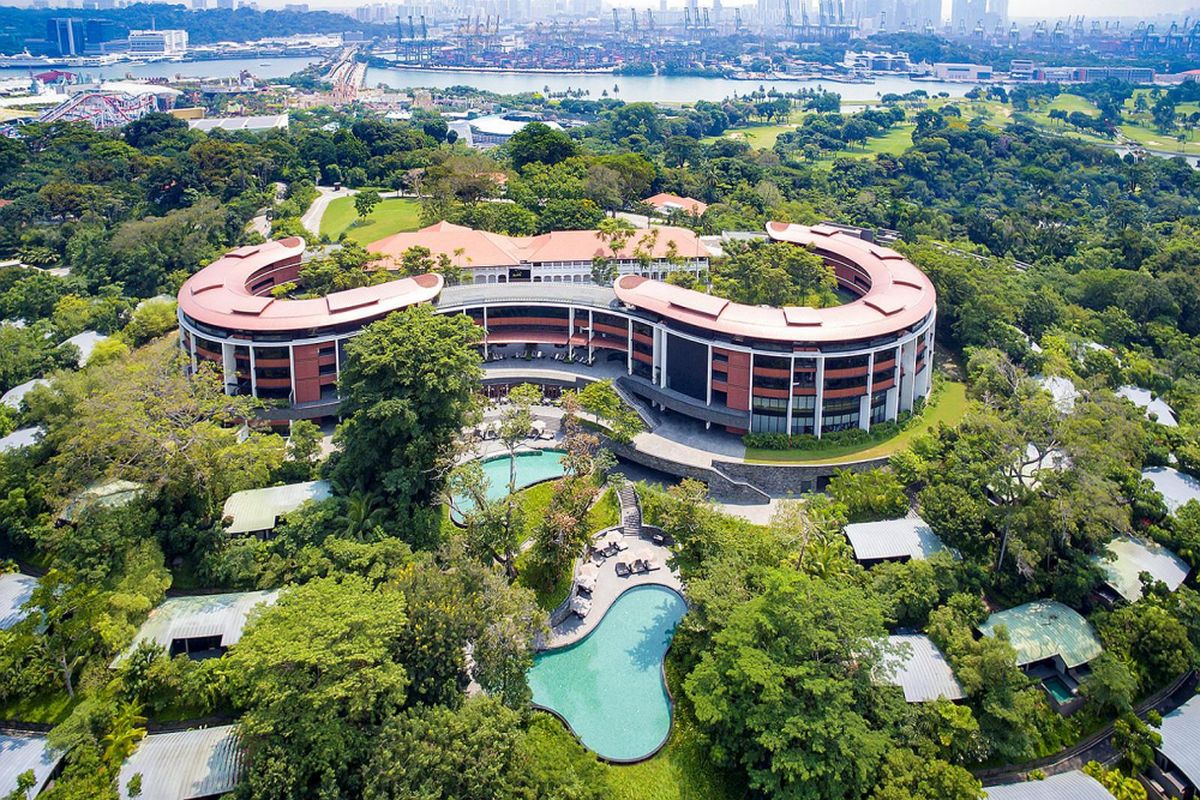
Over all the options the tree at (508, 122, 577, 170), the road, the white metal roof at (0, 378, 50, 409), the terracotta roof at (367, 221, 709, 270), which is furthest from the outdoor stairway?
the tree at (508, 122, 577, 170)

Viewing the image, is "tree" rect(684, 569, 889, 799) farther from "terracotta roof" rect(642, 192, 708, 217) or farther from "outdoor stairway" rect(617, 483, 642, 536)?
"terracotta roof" rect(642, 192, 708, 217)

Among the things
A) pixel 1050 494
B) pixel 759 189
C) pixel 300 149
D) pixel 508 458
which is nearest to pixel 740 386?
pixel 508 458

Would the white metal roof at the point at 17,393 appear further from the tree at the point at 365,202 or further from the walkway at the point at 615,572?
the walkway at the point at 615,572

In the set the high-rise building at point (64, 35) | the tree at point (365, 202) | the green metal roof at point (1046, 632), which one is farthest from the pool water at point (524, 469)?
the high-rise building at point (64, 35)

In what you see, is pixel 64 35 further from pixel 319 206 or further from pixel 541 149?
pixel 541 149

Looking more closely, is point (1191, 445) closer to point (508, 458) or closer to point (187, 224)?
point (508, 458)

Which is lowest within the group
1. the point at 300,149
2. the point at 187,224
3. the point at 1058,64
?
the point at 187,224
